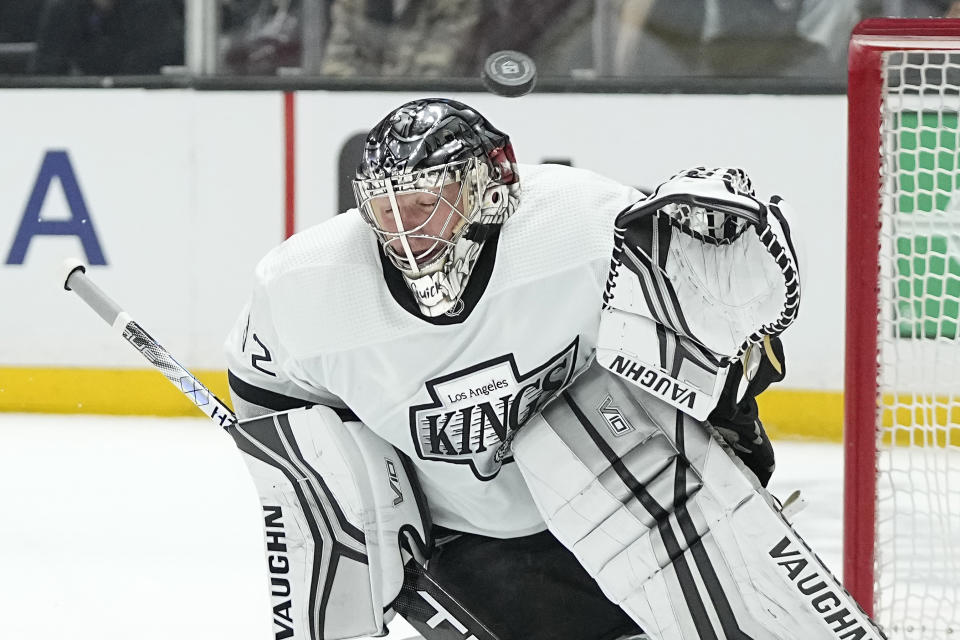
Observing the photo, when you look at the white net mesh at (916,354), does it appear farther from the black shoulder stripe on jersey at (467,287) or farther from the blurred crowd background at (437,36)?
the blurred crowd background at (437,36)

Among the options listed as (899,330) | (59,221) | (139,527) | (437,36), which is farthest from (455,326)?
(59,221)

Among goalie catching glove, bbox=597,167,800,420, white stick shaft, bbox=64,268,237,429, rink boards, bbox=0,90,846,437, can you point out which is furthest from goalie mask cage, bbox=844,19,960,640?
rink boards, bbox=0,90,846,437

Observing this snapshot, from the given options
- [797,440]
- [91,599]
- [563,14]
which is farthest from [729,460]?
[563,14]

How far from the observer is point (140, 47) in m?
4.14

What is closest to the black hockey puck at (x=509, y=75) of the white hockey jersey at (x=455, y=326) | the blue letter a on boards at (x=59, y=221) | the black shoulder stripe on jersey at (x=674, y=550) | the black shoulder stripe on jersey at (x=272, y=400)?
the white hockey jersey at (x=455, y=326)

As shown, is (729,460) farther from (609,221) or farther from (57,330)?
(57,330)

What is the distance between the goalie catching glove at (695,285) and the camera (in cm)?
139

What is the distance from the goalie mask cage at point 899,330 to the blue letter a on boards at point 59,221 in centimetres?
260

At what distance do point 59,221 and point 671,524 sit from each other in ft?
9.81

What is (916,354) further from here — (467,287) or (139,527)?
(139,527)

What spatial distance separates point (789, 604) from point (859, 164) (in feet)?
2.58

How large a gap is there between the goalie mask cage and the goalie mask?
0.67 metres

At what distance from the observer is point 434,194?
1570mm

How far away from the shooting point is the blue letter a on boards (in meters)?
4.08
